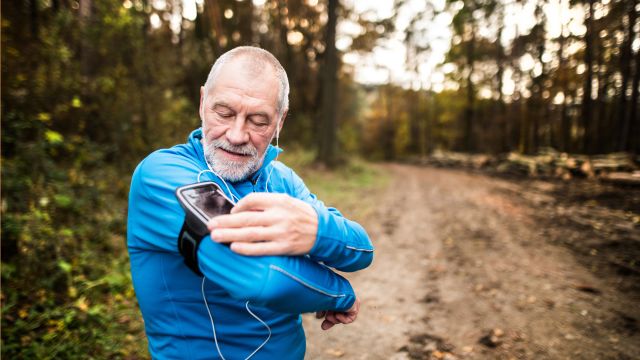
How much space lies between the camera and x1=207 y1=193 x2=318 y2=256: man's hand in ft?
3.69

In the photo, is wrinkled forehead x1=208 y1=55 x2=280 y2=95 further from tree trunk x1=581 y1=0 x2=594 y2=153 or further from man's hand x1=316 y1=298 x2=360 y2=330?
tree trunk x1=581 y1=0 x2=594 y2=153

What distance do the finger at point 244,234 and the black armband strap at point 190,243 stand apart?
75 mm

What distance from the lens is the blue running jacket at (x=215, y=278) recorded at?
1.16 m

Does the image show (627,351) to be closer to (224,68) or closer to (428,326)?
(428,326)

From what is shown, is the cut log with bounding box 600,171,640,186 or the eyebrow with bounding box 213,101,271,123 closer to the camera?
the eyebrow with bounding box 213,101,271,123

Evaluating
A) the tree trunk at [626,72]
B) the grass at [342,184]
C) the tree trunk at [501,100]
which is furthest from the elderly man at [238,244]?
the tree trunk at [501,100]

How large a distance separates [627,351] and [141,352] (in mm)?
4673

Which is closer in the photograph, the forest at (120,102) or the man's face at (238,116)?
the man's face at (238,116)

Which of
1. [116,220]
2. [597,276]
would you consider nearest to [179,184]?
[116,220]

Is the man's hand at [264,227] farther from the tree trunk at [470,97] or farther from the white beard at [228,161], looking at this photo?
the tree trunk at [470,97]

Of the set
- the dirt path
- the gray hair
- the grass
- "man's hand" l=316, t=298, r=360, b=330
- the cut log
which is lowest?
the dirt path

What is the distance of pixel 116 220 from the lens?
5.42 meters

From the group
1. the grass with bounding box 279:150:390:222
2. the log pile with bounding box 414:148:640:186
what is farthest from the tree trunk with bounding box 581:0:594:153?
the grass with bounding box 279:150:390:222

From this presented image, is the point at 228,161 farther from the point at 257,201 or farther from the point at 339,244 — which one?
the point at 339,244
